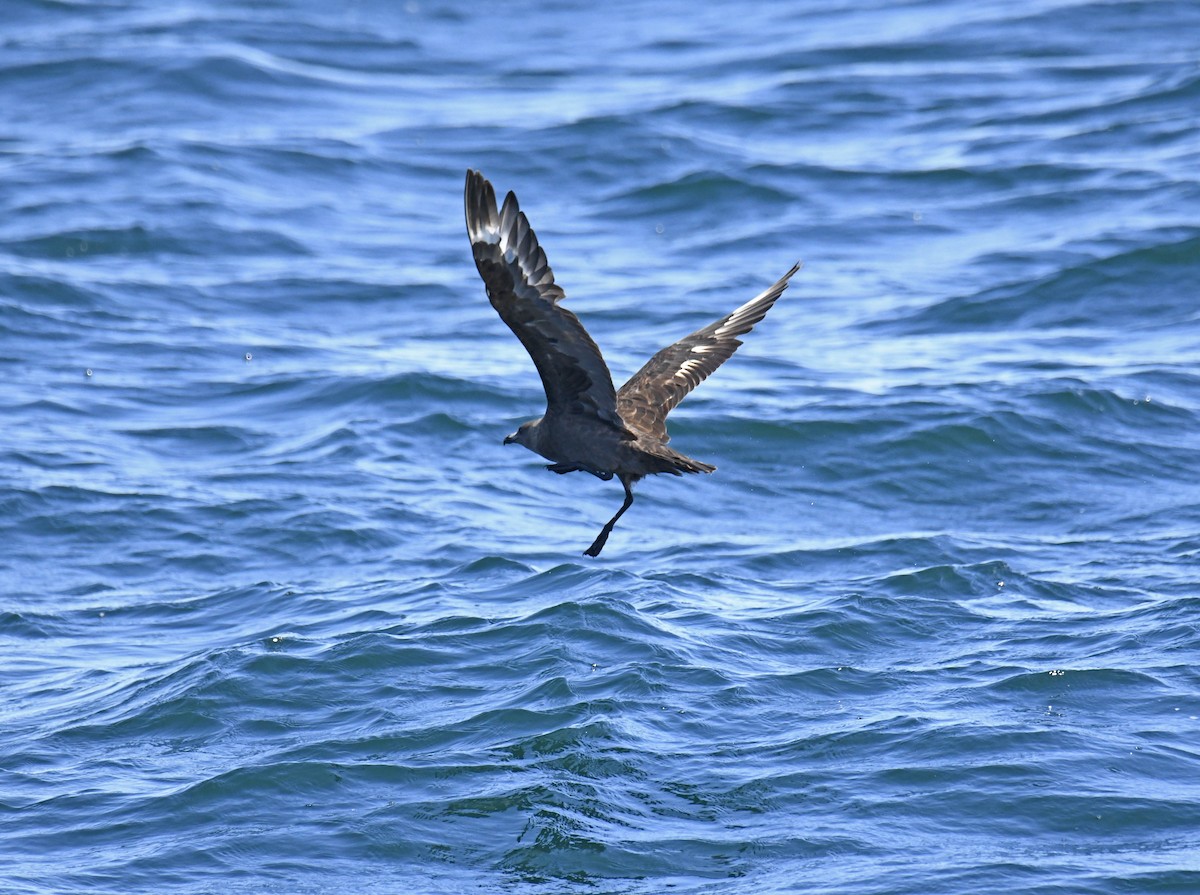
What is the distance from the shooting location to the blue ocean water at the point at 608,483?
25.8 feet

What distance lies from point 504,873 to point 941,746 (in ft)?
7.77

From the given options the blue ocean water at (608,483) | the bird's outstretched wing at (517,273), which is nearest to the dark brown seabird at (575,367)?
the bird's outstretched wing at (517,273)

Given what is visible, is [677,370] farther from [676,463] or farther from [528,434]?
[676,463]

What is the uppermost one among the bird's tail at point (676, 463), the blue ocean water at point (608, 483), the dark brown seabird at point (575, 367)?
the dark brown seabird at point (575, 367)

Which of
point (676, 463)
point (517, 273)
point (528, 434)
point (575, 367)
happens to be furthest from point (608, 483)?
point (517, 273)

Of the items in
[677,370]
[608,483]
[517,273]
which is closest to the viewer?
[517,273]

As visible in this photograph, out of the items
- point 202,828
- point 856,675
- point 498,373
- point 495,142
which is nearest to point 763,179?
point 495,142

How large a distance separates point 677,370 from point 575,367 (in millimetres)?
1675

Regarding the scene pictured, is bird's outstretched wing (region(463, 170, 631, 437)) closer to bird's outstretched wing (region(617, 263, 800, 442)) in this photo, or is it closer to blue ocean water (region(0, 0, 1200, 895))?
bird's outstretched wing (region(617, 263, 800, 442))

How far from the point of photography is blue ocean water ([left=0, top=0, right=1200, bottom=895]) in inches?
309

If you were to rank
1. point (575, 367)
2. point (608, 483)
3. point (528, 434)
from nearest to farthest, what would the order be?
1. point (575, 367)
2. point (528, 434)
3. point (608, 483)

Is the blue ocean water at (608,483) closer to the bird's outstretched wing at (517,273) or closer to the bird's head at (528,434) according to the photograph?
the bird's head at (528,434)

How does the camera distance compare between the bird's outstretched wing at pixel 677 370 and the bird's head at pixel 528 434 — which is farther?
the bird's outstretched wing at pixel 677 370

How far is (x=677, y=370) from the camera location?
9.33m
